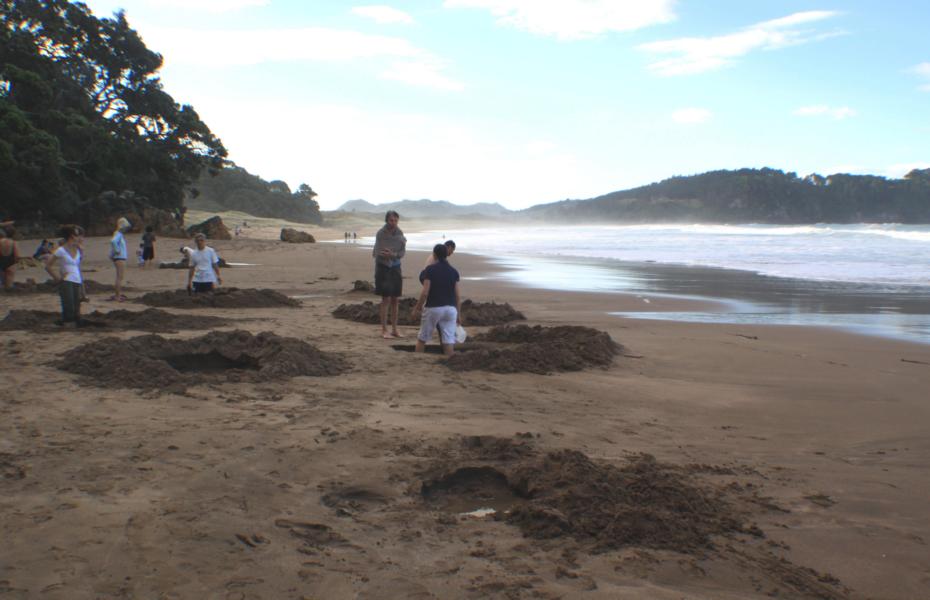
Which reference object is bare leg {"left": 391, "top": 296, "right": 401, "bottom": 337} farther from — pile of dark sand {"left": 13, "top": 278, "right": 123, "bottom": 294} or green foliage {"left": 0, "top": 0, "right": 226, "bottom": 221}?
green foliage {"left": 0, "top": 0, "right": 226, "bottom": 221}

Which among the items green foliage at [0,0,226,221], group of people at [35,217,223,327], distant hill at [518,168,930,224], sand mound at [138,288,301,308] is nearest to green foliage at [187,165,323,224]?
green foliage at [0,0,226,221]

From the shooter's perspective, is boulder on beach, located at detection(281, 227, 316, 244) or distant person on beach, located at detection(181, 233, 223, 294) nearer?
distant person on beach, located at detection(181, 233, 223, 294)

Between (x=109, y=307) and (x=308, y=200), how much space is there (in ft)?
282

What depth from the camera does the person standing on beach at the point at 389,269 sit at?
10.1 meters

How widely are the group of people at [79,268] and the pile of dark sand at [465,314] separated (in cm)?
251

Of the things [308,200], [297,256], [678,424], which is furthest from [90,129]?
[308,200]

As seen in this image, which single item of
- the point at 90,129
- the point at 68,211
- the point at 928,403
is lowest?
the point at 928,403

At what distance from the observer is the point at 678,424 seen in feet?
19.7

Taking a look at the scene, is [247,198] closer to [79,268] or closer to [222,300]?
[222,300]

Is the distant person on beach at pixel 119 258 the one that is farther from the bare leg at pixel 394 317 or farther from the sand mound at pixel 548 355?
the sand mound at pixel 548 355

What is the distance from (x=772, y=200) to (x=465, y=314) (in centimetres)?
9750

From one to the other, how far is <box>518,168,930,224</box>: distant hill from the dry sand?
9294cm

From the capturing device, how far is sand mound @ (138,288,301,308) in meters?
12.2

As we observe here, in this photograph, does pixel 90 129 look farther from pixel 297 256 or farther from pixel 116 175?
pixel 297 256
